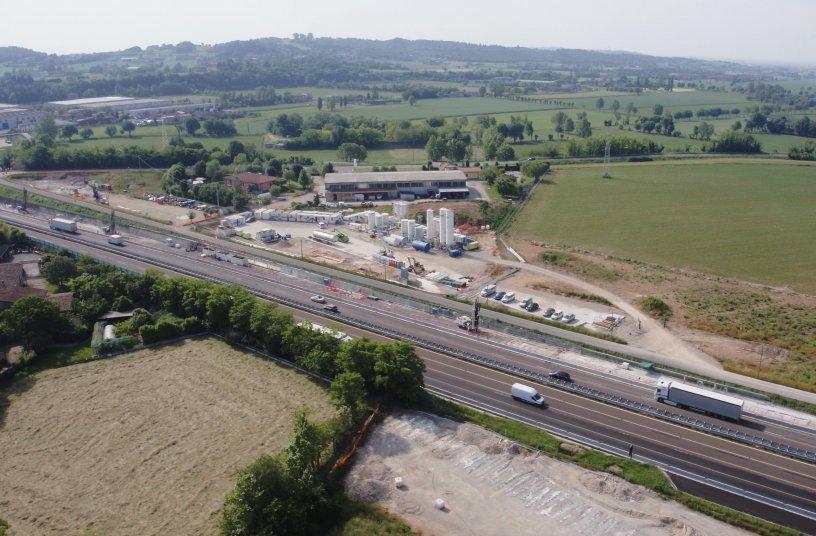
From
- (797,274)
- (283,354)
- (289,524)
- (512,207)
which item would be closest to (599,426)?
(289,524)

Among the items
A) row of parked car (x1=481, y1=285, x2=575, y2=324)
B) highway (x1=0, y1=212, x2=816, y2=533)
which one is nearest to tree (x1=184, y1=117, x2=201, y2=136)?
highway (x1=0, y1=212, x2=816, y2=533)

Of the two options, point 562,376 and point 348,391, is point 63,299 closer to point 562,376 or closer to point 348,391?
point 348,391

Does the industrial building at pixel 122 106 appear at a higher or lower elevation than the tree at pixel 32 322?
higher

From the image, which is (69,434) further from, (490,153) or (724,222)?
(490,153)

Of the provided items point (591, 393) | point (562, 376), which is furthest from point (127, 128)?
point (591, 393)

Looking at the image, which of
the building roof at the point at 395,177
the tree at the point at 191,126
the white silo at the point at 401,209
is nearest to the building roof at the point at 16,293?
the white silo at the point at 401,209

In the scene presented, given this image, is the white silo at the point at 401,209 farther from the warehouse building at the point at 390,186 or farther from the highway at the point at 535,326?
the highway at the point at 535,326
